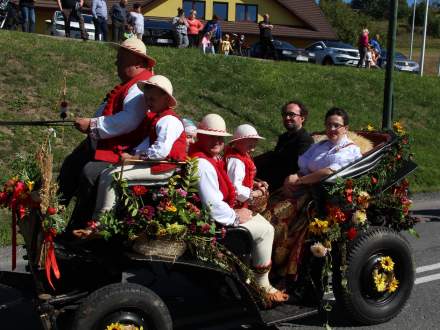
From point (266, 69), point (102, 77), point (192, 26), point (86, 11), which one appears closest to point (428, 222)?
point (102, 77)

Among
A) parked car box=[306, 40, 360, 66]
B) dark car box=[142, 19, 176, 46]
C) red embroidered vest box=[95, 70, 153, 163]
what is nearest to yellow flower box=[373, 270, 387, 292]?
red embroidered vest box=[95, 70, 153, 163]

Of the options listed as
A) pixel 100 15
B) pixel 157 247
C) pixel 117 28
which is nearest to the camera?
pixel 157 247

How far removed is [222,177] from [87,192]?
3.06ft

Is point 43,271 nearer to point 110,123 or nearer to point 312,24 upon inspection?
point 110,123

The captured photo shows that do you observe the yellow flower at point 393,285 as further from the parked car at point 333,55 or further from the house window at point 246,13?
the house window at point 246,13

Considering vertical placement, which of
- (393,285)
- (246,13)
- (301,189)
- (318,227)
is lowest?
(393,285)

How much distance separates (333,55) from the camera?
2973 cm

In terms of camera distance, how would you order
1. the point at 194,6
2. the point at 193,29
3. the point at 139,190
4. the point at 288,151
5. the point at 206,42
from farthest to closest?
1. the point at 194,6
2. the point at 206,42
3. the point at 193,29
4. the point at 288,151
5. the point at 139,190

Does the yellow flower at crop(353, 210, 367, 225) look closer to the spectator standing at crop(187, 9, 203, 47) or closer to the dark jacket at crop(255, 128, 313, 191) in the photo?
the dark jacket at crop(255, 128, 313, 191)

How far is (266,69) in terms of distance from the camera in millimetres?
16766

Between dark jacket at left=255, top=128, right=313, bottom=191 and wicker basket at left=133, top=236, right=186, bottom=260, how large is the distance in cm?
178

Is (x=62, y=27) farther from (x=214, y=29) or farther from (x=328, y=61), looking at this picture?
(x=328, y=61)

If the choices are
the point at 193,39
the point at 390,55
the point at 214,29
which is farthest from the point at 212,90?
the point at 214,29

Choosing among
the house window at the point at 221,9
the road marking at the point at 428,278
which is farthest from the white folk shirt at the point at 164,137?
the house window at the point at 221,9
